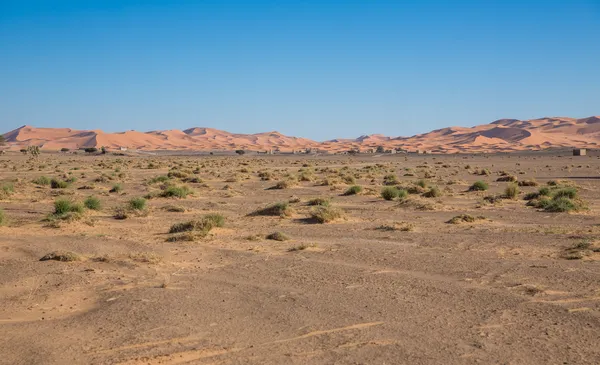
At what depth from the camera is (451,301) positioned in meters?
9.28

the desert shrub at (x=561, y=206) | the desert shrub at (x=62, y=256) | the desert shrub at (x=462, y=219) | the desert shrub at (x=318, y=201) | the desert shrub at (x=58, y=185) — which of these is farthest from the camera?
the desert shrub at (x=58, y=185)

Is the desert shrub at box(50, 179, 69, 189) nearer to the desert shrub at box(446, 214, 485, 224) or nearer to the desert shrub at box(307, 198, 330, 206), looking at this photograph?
the desert shrub at box(307, 198, 330, 206)

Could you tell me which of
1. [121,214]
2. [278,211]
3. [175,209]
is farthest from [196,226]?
[175,209]

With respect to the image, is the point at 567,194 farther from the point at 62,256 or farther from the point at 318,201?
the point at 62,256

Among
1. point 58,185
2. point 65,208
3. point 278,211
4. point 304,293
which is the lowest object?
point 58,185

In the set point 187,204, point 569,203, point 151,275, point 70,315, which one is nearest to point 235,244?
point 151,275

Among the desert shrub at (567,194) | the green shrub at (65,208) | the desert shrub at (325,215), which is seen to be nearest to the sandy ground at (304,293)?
the desert shrub at (325,215)

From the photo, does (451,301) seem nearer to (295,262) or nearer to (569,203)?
(295,262)

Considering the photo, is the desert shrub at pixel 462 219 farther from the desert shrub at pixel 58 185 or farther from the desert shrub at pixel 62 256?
the desert shrub at pixel 58 185

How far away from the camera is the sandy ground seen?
23.4 ft

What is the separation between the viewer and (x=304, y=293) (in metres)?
9.89

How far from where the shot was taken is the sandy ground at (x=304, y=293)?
7.12 meters

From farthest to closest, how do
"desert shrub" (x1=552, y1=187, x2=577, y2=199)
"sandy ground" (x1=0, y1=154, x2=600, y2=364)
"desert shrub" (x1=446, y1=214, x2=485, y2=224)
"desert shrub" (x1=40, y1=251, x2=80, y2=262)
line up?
"desert shrub" (x1=552, y1=187, x2=577, y2=199), "desert shrub" (x1=446, y1=214, x2=485, y2=224), "desert shrub" (x1=40, y1=251, x2=80, y2=262), "sandy ground" (x1=0, y1=154, x2=600, y2=364)

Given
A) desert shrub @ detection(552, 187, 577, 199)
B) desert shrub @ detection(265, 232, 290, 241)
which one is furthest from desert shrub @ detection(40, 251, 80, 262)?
desert shrub @ detection(552, 187, 577, 199)
